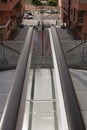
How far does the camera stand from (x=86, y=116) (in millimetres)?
8984

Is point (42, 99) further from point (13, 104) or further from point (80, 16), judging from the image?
point (80, 16)

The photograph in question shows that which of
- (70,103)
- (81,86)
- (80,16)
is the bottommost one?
(81,86)

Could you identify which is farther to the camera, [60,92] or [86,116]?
[86,116]

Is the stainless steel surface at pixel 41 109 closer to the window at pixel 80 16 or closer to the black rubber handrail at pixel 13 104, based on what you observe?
the black rubber handrail at pixel 13 104

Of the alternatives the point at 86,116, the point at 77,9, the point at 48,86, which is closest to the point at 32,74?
the point at 48,86

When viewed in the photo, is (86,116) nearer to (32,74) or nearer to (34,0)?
(32,74)

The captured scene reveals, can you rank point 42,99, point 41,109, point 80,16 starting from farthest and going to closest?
point 80,16 → point 42,99 → point 41,109

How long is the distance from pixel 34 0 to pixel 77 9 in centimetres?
4354

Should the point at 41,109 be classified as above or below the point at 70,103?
below

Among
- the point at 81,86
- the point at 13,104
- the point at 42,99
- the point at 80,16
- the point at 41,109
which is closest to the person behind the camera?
the point at 13,104

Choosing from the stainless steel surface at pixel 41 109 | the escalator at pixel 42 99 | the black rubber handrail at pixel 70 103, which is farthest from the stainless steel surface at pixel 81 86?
the black rubber handrail at pixel 70 103

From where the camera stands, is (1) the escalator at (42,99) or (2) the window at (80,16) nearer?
(1) the escalator at (42,99)

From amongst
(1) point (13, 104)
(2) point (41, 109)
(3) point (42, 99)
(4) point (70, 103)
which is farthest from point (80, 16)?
(1) point (13, 104)

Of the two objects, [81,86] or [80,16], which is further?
[80,16]
